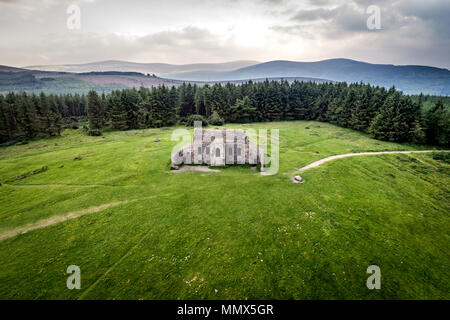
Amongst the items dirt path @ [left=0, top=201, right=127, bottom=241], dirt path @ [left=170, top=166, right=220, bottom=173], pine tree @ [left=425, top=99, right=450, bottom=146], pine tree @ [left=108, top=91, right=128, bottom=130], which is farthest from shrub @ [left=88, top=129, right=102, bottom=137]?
pine tree @ [left=425, top=99, right=450, bottom=146]

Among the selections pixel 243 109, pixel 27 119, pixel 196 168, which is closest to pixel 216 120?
pixel 243 109

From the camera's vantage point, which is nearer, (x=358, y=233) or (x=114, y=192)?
(x=358, y=233)

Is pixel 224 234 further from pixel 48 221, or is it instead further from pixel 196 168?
pixel 48 221

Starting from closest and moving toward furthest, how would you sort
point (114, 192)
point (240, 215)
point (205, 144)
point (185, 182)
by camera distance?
point (240, 215)
point (114, 192)
point (185, 182)
point (205, 144)

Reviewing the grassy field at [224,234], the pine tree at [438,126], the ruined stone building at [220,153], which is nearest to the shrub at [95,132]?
the grassy field at [224,234]

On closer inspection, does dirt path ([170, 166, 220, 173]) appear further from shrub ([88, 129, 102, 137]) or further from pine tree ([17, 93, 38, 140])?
pine tree ([17, 93, 38, 140])
